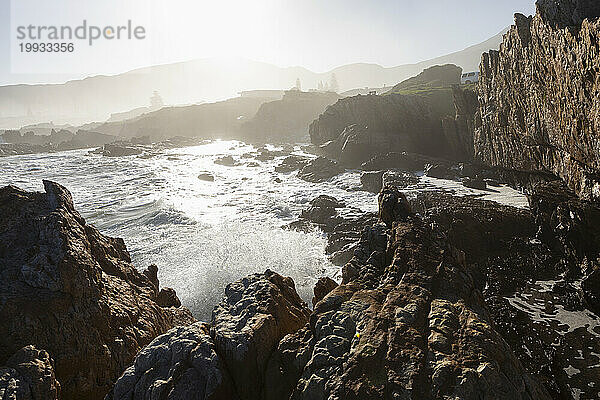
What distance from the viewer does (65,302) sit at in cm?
805

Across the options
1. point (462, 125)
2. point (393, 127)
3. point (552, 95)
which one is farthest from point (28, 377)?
point (393, 127)

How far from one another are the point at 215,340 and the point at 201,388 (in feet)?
3.48

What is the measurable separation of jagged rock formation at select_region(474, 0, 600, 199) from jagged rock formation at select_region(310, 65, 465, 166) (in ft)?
54.7

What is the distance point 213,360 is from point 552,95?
24.1 m

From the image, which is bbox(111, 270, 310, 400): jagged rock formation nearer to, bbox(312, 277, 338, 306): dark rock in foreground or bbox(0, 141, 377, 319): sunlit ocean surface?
bbox(312, 277, 338, 306): dark rock in foreground

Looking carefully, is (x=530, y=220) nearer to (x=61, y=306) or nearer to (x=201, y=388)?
(x=201, y=388)

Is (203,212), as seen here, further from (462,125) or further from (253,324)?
(462,125)

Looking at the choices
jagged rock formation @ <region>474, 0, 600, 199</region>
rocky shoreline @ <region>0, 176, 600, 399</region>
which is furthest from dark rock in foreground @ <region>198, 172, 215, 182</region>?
jagged rock formation @ <region>474, 0, 600, 199</region>

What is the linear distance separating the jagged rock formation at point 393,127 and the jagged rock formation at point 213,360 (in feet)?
143

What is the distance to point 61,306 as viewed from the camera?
7953mm

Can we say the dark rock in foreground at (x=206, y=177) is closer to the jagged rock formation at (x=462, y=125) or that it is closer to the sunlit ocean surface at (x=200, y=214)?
the sunlit ocean surface at (x=200, y=214)

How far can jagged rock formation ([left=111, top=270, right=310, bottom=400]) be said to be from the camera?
20.0 ft

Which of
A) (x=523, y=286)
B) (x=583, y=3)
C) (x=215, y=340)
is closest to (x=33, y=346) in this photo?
(x=215, y=340)

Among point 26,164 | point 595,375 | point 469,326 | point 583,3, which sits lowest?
point 595,375
